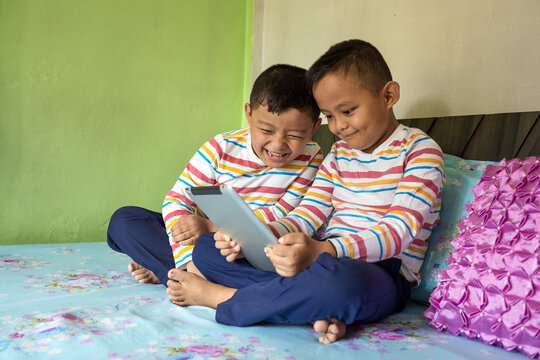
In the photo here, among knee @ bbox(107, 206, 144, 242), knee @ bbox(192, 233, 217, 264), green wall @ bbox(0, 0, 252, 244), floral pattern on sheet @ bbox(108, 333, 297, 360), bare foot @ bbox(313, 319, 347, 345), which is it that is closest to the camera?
floral pattern on sheet @ bbox(108, 333, 297, 360)

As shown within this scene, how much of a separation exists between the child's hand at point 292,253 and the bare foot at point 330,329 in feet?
0.36

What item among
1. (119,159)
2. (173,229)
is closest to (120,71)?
(119,159)

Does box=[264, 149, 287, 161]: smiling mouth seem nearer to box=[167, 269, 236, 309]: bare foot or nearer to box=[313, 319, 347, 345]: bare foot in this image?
box=[167, 269, 236, 309]: bare foot

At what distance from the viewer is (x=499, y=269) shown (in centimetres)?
92

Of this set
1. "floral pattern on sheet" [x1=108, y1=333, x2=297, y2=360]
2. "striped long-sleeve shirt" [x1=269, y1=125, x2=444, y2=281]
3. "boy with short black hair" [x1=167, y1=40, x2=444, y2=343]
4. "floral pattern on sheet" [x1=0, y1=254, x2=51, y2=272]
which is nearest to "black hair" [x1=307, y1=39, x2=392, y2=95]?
"boy with short black hair" [x1=167, y1=40, x2=444, y2=343]

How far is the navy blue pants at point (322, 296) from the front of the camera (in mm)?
920

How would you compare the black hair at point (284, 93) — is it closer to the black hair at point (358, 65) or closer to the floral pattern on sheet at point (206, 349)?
the black hair at point (358, 65)

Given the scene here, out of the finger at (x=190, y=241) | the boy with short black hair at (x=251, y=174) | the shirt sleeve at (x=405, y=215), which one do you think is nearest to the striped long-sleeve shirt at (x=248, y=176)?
the boy with short black hair at (x=251, y=174)

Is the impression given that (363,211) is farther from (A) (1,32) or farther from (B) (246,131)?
(A) (1,32)

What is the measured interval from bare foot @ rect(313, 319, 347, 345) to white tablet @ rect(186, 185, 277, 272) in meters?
0.18

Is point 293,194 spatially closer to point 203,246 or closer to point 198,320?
point 203,246

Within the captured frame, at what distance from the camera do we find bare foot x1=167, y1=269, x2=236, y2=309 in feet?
3.73

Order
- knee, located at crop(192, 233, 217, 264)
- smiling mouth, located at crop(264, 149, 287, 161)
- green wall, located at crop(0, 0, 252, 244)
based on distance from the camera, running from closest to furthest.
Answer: knee, located at crop(192, 233, 217, 264)
smiling mouth, located at crop(264, 149, 287, 161)
green wall, located at crop(0, 0, 252, 244)

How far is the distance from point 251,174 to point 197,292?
1.35 ft
